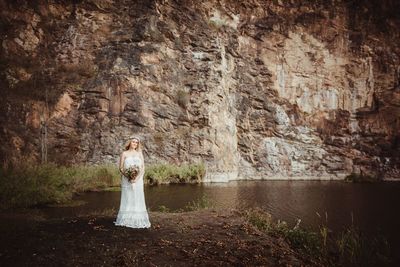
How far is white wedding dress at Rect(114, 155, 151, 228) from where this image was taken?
965cm

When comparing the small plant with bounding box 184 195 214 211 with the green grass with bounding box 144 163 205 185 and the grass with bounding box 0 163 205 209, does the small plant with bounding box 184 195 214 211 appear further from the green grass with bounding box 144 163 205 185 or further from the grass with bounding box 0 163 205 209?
the green grass with bounding box 144 163 205 185

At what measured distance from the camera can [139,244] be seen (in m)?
8.08

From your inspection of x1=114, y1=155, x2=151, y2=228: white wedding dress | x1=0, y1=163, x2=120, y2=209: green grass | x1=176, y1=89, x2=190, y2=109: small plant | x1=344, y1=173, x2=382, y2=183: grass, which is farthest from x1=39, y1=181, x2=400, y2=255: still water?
x1=344, y1=173, x2=382, y2=183: grass

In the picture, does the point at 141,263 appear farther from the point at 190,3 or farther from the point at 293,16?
the point at 293,16

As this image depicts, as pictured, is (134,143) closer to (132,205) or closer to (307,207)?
(132,205)

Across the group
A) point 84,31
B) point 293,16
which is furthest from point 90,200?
point 293,16

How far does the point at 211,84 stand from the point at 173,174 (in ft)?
39.9

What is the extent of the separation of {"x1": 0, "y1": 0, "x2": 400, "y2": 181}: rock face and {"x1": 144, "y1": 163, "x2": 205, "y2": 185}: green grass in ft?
9.72

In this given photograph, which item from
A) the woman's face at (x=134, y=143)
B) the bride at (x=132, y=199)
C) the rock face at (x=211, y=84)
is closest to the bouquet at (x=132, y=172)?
the bride at (x=132, y=199)

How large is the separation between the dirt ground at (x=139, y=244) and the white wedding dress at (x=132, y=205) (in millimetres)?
320

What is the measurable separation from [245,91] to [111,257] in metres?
37.8

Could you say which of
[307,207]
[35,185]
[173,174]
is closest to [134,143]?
[35,185]

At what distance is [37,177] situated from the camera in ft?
53.8

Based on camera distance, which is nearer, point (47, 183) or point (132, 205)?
point (132, 205)
